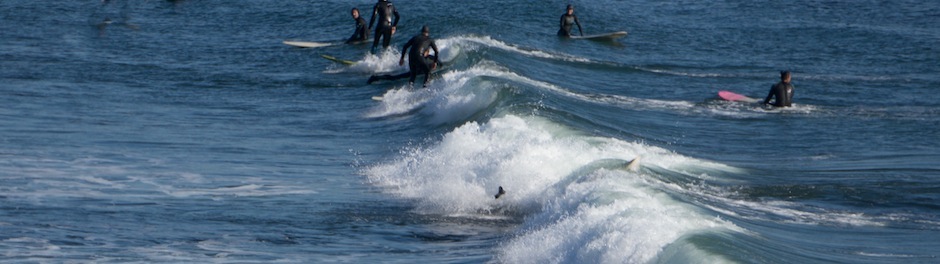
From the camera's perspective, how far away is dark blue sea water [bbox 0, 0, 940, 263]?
35.3 ft

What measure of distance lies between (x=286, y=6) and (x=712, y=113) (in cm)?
2101

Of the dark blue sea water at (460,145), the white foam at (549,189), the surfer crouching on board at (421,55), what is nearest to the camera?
the white foam at (549,189)

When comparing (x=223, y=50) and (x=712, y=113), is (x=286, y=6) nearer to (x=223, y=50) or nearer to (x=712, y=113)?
(x=223, y=50)

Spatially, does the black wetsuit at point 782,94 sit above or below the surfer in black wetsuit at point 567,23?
above

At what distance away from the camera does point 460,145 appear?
15930 millimetres

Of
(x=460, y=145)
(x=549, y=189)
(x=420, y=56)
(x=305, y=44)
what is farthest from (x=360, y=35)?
(x=549, y=189)

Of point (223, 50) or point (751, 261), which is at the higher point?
point (751, 261)

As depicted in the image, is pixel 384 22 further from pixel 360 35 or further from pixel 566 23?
pixel 566 23

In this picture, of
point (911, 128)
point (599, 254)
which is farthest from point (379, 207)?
point (911, 128)

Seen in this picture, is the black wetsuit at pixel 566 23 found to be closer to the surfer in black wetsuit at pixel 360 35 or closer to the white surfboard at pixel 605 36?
the white surfboard at pixel 605 36

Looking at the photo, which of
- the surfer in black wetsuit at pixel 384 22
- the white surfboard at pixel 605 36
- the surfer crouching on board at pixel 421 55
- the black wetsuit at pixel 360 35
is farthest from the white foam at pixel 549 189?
the white surfboard at pixel 605 36

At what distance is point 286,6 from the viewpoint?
4222cm

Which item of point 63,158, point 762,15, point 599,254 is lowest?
point 762,15

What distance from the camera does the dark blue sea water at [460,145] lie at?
10.8 m
